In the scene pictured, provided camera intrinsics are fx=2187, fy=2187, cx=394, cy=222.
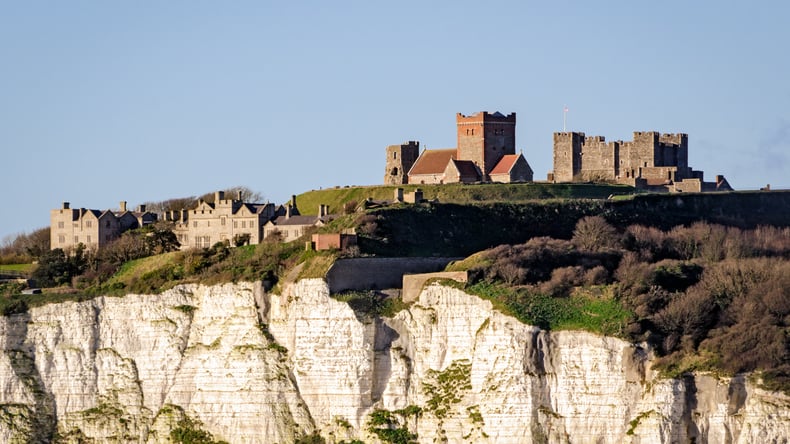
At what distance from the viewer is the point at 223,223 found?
339 ft

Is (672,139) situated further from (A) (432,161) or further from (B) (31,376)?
(B) (31,376)

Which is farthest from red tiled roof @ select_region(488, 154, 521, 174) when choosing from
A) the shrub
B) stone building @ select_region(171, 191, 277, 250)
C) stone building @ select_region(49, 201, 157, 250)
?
stone building @ select_region(49, 201, 157, 250)

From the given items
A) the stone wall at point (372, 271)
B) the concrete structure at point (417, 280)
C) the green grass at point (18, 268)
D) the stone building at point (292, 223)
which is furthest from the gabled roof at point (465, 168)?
the concrete structure at point (417, 280)

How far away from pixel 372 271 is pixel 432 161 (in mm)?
27682

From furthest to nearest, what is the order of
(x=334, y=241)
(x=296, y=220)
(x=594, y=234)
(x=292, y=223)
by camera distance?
(x=296, y=220) < (x=292, y=223) < (x=594, y=234) < (x=334, y=241)

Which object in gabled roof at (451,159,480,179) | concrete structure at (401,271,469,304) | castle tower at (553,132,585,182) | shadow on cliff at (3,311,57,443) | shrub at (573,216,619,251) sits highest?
castle tower at (553,132,585,182)

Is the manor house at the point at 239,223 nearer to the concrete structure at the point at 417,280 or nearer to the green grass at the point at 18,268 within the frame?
the green grass at the point at 18,268

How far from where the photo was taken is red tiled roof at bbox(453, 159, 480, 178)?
361ft

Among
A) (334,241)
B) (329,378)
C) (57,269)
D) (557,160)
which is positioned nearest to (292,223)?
(57,269)

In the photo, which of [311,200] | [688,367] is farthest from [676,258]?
[311,200]

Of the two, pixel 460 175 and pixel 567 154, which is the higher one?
pixel 567 154

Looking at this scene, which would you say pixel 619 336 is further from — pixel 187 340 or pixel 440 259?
pixel 187 340

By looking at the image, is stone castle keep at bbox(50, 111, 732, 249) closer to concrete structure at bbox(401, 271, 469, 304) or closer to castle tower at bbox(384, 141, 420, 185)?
castle tower at bbox(384, 141, 420, 185)

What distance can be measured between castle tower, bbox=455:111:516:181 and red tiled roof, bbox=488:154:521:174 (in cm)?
31
